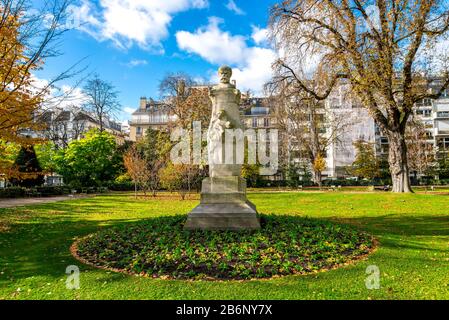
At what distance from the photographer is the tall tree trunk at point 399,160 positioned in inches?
859

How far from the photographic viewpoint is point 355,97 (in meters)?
20.4

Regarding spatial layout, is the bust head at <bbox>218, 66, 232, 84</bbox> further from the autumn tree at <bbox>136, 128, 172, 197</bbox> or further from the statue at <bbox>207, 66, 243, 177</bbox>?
the autumn tree at <bbox>136, 128, 172, 197</bbox>

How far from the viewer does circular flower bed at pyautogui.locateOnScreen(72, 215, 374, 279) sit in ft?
19.0

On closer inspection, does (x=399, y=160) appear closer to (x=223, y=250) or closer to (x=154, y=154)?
(x=223, y=250)

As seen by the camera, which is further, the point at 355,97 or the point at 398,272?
the point at 355,97

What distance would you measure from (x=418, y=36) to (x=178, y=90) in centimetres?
2585

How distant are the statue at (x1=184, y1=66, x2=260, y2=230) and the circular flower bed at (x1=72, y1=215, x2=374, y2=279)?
0.35 meters

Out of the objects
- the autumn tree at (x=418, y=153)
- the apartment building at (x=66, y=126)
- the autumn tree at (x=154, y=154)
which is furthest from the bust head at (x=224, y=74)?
the autumn tree at (x=418, y=153)

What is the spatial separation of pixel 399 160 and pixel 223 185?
58.3 ft

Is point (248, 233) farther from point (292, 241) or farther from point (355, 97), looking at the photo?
point (355, 97)

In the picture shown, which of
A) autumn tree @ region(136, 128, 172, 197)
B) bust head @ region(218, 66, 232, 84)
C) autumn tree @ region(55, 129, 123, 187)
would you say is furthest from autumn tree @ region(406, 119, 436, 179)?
bust head @ region(218, 66, 232, 84)

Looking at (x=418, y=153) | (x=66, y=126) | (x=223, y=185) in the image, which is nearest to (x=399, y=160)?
(x=223, y=185)

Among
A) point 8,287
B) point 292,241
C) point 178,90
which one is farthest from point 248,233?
point 178,90

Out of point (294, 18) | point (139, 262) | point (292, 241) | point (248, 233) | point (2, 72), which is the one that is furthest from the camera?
point (294, 18)
